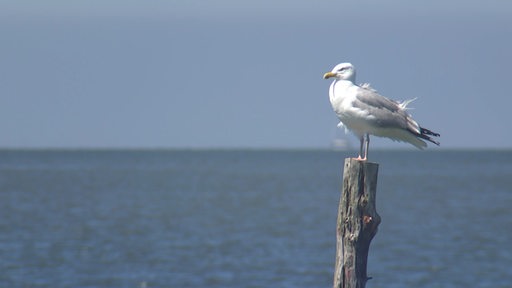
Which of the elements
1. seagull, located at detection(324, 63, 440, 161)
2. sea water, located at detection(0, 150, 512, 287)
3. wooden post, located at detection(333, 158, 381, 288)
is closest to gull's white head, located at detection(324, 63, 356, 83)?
seagull, located at detection(324, 63, 440, 161)

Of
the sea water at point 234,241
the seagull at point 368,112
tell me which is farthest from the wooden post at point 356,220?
the sea water at point 234,241

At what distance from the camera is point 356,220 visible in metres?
11.8

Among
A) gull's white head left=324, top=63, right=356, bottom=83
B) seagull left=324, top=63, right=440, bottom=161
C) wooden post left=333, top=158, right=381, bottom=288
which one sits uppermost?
gull's white head left=324, top=63, right=356, bottom=83

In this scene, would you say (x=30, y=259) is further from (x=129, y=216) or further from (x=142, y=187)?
(x=142, y=187)

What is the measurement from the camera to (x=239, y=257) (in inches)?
1356

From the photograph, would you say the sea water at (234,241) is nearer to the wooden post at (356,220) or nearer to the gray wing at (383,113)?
the gray wing at (383,113)

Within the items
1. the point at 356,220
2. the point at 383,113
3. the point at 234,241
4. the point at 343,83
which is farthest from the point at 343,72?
the point at 234,241

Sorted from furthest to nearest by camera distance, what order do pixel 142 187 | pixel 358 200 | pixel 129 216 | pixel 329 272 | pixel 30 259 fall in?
pixel 142 187
pixel 129 216
pixel 30 259
pixel 329 272
pixel 358 200

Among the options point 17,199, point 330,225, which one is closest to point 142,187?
point 17,199

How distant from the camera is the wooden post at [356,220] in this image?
1182cm

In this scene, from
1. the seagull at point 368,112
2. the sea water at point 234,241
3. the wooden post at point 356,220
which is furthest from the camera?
the sea water at point 234,241

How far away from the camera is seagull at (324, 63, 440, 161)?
1374cm

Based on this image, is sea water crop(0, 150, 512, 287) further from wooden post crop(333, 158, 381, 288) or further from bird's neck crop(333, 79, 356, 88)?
wooden post crop(333, 158, 381, 288)

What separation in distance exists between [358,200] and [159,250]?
83.1 ft
